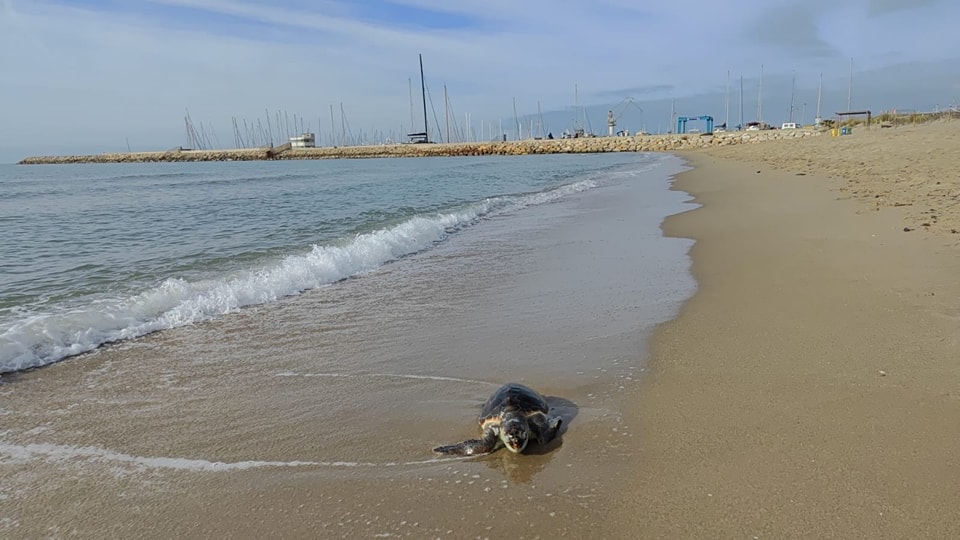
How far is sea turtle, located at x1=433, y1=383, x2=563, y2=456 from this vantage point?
10.7 ft

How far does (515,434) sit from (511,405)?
0.83 feet

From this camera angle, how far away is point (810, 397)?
147 inches

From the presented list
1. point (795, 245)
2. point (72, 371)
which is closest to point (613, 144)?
point (795, 245)

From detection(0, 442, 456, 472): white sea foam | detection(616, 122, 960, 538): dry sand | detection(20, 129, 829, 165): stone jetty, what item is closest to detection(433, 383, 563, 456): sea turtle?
detection(0, 442, 456, 472): white sea foam

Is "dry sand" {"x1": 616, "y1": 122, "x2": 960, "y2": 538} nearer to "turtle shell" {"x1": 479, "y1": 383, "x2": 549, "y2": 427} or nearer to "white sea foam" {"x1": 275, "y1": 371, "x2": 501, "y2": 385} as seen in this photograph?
"turtle shell" {"x1": 479, "y1": 383, "x2": 549, "y2": 427}

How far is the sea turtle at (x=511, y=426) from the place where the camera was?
3.26 m

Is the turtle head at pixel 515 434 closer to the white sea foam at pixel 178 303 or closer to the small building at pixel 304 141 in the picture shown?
the white sea foam at pixel 178 303

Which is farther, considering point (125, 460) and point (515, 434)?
point (125, 460)

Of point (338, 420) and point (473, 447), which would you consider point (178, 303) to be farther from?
point (473, 447)

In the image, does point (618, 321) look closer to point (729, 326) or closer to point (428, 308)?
point (729, 326)

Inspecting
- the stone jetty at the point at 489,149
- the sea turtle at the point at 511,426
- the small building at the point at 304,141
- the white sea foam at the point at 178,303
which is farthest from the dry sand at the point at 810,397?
the small building at the point at 304,141

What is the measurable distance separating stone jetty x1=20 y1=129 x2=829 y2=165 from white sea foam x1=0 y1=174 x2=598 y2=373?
203 feet

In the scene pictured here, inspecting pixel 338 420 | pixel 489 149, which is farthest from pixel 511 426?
pixel 489 149

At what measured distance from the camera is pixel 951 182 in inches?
480
